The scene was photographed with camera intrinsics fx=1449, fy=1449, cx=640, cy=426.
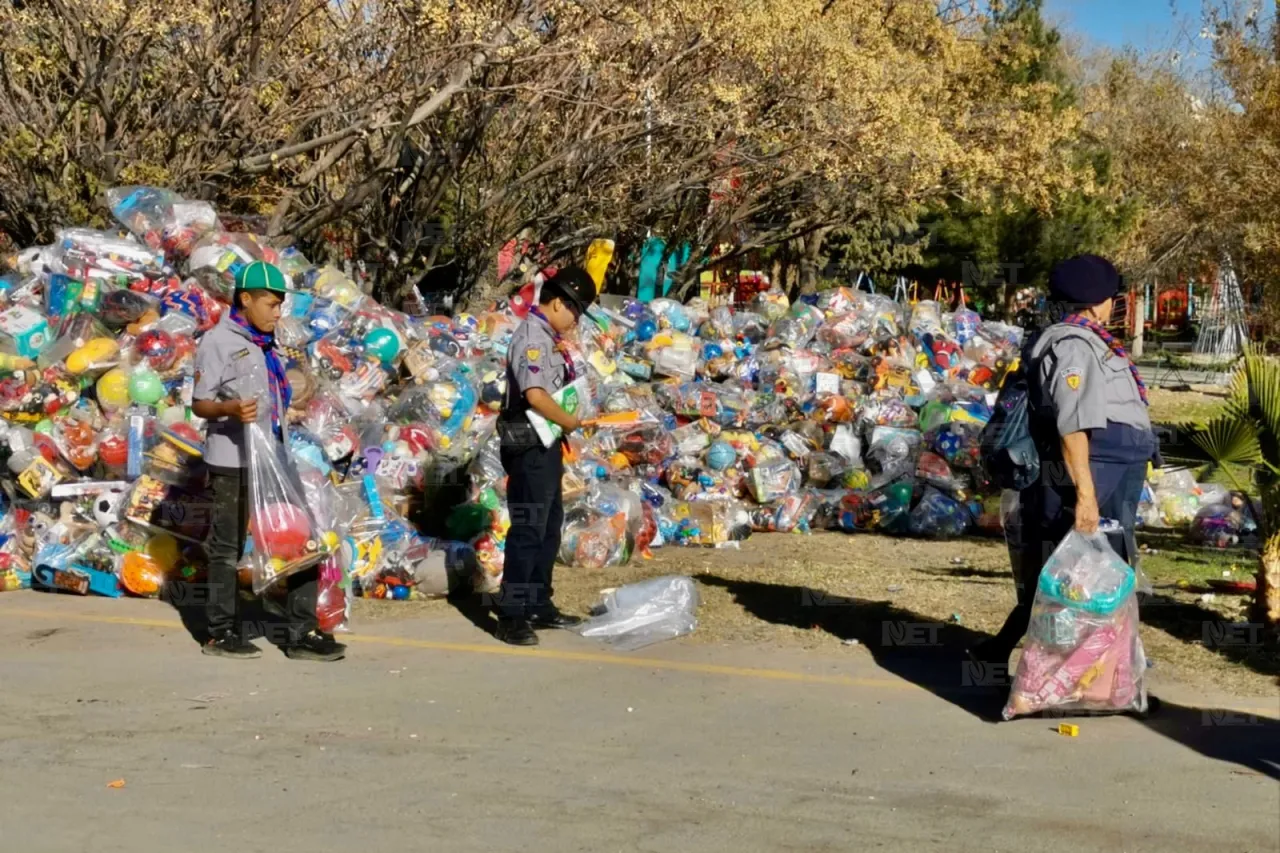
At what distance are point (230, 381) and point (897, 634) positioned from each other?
3.32 meters

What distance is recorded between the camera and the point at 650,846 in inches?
169

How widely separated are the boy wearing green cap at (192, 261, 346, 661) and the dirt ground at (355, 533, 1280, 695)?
2.28ft

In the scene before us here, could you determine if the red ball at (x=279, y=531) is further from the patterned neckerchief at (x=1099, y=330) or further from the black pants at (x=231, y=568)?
the patterned neckerchief at (x=1099, y=330)

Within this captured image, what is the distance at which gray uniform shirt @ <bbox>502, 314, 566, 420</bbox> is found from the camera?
6.79m

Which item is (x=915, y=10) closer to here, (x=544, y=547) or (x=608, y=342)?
(x=608, y=342)

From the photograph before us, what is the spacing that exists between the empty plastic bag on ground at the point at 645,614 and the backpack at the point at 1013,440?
1.81 meters

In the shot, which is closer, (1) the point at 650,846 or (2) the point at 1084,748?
(1) the point at 650,846

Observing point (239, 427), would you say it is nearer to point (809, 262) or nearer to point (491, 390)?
point (491, 390)

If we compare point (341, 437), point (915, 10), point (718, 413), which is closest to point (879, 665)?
point (341, 437)

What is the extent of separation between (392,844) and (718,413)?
287 inches

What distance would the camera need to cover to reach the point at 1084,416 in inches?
215

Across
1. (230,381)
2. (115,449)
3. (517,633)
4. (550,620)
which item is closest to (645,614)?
(550,620)

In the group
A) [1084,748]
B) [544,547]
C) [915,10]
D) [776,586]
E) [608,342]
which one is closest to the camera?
[1084,748]

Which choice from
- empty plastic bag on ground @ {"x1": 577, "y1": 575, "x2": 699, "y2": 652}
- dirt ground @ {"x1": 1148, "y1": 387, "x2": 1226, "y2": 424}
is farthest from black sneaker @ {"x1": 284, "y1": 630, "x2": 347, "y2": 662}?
dirt ground @ {"x1": 1148, "y1": 387, "x2": 1226, "y2": 424}
